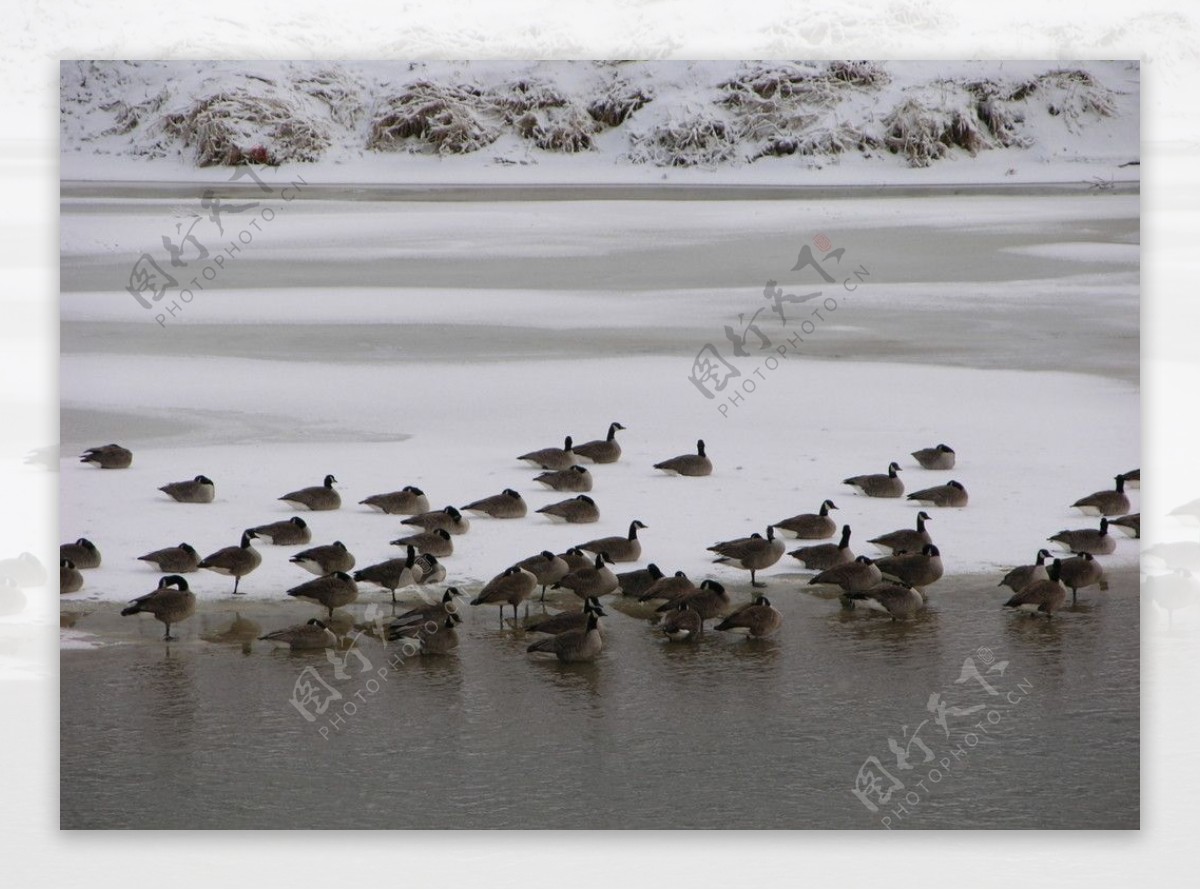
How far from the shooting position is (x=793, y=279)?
13.0 ft

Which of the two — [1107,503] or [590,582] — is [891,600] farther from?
[590,582]

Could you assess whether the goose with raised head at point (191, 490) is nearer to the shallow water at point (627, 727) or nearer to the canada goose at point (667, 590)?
the shallow water at point (627, 727)

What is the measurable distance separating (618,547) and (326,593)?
0.84 m

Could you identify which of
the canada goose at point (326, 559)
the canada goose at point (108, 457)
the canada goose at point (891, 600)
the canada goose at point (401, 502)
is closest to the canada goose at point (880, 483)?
the canada goose at point (891, 600)

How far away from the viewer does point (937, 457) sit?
13.0ft

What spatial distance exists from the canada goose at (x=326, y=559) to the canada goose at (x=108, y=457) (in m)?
0.55

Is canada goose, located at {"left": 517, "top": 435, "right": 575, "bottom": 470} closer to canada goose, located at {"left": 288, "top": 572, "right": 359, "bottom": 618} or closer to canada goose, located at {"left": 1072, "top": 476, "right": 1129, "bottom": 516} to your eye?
canada goose, located at {"left": 288, "top": 572, "right": 359, "bottom": 618}

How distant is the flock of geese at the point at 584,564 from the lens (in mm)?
3885

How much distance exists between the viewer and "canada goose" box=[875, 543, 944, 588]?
156 inches

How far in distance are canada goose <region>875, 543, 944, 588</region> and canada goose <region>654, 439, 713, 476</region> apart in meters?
0.56

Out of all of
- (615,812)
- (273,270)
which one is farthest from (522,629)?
(273,270)

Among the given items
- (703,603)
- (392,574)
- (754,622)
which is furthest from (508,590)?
Result: (754,622)

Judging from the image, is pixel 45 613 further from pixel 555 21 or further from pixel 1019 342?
pixel 1019 342

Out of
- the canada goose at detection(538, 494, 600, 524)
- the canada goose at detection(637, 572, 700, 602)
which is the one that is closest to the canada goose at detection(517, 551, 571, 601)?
the canada goose at detection(538, 494, 600, 524)
